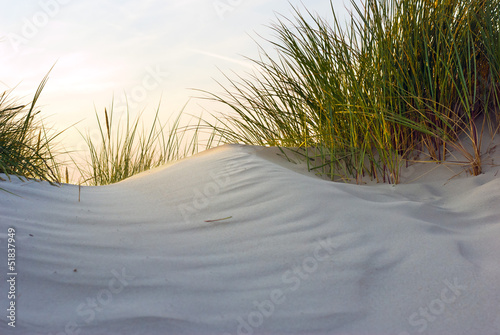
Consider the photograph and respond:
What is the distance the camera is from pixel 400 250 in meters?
1.29

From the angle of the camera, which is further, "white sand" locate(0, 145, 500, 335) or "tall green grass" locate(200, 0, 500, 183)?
"tall green grass" locate(200, 0, 500, 183)

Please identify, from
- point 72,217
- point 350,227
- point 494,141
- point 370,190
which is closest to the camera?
point 350,227

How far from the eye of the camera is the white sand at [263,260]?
40.1 inches

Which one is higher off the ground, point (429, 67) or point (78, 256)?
point (429, 67)

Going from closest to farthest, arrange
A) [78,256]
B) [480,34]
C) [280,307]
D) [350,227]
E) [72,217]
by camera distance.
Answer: [280,307] < [78,256] < [350,227] < [72,217] < [480,34]

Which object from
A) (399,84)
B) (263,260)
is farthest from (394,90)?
(263,260)

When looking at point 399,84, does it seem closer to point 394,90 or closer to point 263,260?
point 394,90

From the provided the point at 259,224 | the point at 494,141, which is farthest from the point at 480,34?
the point at 259,224

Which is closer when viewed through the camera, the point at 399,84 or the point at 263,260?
the point at 263,260

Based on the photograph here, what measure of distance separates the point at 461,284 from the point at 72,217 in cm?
130

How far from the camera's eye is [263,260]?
1257 millimetres

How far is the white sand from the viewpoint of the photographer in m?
1.02

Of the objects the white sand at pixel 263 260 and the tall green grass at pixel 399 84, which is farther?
the tall green grass at pixel 399 84

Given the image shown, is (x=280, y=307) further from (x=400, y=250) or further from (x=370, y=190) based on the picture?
(x=370, y=190)
